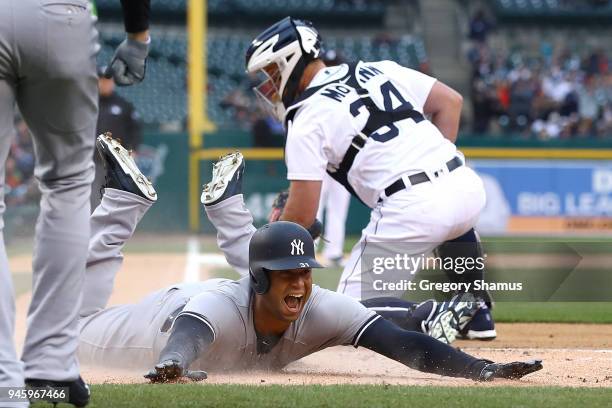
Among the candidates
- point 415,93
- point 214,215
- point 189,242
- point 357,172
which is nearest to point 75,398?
point 214,215

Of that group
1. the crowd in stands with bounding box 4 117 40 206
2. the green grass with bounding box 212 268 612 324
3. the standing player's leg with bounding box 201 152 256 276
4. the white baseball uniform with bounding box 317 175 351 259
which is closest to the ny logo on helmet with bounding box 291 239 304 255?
the standing player's leg with bounding box 201 152 256 276

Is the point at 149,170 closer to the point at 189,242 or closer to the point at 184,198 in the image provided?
the point at 184,198

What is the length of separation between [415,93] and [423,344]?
1982 mm

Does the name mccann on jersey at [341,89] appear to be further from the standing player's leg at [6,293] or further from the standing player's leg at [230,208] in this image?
the standing player's leg at [6,293]

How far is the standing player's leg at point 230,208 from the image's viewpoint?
5.49m

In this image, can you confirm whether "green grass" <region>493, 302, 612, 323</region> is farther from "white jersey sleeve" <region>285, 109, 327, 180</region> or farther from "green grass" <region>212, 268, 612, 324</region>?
"white jersey sleeve" <region>285, 109, 327, 180</region>

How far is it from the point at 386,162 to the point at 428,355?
1.44 meters

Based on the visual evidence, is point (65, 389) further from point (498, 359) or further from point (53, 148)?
point (498, 359)

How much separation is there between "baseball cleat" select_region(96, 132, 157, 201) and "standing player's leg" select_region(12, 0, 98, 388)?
1912 millimetres

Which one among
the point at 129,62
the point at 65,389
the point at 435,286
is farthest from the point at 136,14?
the point at 435,286

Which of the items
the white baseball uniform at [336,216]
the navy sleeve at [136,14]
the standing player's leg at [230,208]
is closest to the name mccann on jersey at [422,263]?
the standing player's leg at [230,208]

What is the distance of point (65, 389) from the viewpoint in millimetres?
3320

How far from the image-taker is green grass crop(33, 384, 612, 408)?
12.0 ft

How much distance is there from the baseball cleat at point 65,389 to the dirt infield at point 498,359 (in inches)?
41.5
